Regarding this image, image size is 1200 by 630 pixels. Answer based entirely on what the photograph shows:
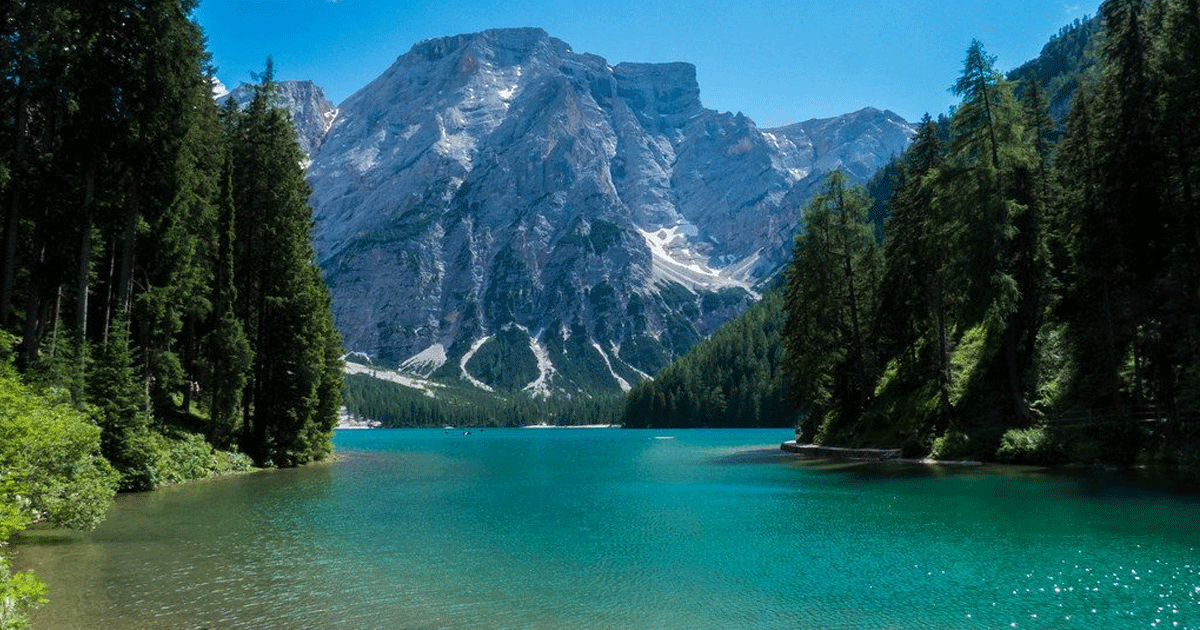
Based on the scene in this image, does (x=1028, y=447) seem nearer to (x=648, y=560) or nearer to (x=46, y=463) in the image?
(x=648, y=560)

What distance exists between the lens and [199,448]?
4144 cm

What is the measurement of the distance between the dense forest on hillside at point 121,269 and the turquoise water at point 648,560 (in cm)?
339

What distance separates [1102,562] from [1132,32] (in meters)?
32.5

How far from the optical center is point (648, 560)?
62.3 feet

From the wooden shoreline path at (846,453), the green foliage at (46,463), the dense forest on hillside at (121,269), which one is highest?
the dense forest on hillside at (121,269)

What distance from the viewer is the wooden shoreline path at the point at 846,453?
159 feet

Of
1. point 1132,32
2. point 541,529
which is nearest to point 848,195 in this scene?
point 1132,32

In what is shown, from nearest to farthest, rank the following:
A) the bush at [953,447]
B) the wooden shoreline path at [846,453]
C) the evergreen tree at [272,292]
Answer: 1. the bush at [953,447]
2. the wooden shoreline path at [846,453]
3. the evergreen tree at [272,292]

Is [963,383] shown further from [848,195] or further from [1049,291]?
[848,195]

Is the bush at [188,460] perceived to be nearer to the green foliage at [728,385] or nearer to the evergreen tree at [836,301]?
the evergreen tree at [836,301]

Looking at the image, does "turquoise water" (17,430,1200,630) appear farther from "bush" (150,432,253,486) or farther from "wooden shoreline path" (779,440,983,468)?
"wooden shoreline path" (779,440,983,468)

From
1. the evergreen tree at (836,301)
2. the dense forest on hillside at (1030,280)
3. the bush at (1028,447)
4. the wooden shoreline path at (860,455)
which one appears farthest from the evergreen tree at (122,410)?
the evergreen tree at (836,301)

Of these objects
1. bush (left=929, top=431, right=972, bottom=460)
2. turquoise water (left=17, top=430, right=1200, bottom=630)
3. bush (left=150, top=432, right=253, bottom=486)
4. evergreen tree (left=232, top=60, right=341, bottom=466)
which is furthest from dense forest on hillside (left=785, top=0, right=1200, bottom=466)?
bush (left=150, top=432, right=253, bottom=486)

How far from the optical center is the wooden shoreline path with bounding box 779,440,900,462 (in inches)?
1908
